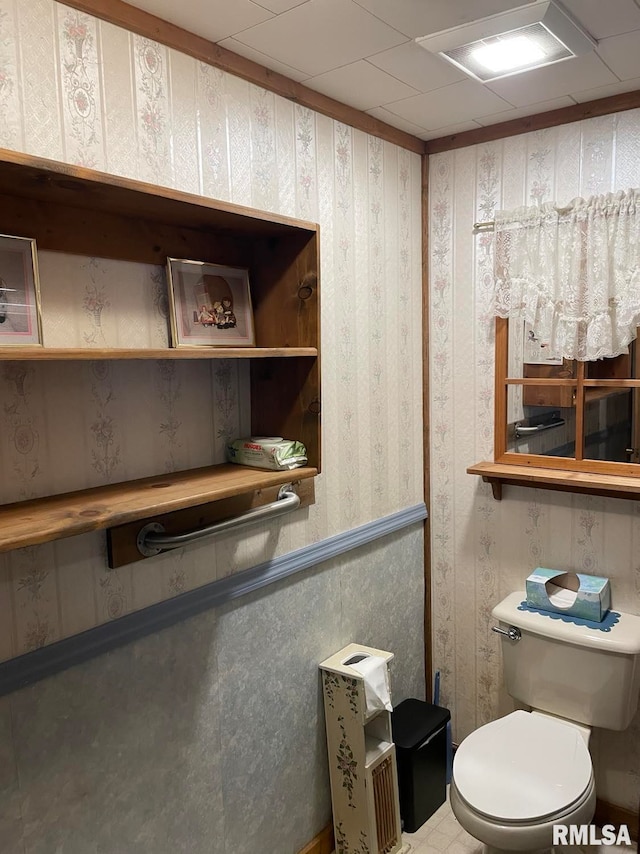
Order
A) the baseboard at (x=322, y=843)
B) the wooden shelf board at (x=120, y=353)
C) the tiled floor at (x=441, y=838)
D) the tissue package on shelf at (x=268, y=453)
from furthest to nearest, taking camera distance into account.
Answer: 1. the tiled floor at (x=441, y=838)
2. the baseboard at (x=322, y=843)
3. the tissue package on shelf at (x=268, y=453)
4. the wooden shelf board at (x=120, y=353)

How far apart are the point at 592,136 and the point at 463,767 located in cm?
195

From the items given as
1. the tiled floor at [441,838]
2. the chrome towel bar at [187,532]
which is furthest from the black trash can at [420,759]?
the chrome towel bar at [187,532]

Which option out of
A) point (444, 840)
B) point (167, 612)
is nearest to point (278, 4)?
point (167, 612)

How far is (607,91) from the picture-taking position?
1.99 metres

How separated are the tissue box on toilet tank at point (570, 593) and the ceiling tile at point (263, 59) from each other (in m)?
1.73

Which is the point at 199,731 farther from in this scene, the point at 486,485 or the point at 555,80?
the point at 555,80

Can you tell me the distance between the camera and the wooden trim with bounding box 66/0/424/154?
1403 mm

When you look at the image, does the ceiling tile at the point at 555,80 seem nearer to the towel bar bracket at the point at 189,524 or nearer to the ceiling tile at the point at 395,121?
the ceiling tile at the point at 395,121

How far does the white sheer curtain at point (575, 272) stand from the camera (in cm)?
201

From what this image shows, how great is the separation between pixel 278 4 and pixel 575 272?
121cm

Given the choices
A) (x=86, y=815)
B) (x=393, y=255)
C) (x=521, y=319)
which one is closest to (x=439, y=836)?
(x=86, y=815)

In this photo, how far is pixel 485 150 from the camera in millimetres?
2326

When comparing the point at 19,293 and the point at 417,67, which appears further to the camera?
the point at 417,67

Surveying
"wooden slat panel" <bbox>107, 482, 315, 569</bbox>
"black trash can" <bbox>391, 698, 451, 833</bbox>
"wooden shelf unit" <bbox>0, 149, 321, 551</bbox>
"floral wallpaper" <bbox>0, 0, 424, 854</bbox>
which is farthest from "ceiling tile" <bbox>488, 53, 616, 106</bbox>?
"black trash can" <bbox>391, 698, 451, 833</bbox>
